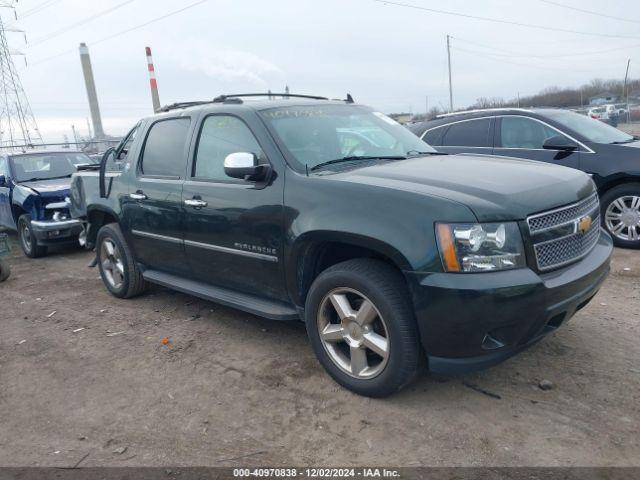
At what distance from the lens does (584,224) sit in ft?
10.5

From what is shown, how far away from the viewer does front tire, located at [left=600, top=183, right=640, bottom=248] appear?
618 centimetres

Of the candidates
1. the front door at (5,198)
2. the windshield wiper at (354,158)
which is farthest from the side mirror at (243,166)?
the front door at (5,198)

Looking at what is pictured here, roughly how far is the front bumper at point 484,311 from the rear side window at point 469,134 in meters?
4.52

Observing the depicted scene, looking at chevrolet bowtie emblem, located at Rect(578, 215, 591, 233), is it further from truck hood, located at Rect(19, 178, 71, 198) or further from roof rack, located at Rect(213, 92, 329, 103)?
truck hood, located at Rect(19, 178, 71, 198)

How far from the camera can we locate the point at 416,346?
9.64 feet

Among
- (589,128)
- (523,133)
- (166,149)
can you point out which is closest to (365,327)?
(166,149)

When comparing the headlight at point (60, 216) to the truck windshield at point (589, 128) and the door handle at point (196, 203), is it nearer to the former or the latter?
the door handle at point (196, 203)

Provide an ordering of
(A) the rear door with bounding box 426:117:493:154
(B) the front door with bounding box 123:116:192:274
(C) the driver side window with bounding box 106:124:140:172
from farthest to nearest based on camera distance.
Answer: (A) the rear door with bounding box 426:117:493:154 → (C) the driver side window with bounding box 106:124:140:172 → (B) the front door with bounding box 123:116:192:274

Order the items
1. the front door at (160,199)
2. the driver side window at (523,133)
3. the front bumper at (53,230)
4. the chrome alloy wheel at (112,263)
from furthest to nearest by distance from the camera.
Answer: the front bumper at (53,230) < the driver side window at (523,133) < the chrome alloy wheel at (112,263) < the front door at (160,199)

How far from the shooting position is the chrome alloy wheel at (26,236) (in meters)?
8.25

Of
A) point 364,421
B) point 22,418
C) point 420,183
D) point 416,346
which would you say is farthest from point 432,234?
point 22,418

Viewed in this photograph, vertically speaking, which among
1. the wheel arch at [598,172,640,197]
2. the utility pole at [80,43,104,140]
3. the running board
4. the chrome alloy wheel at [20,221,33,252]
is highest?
the utility pole at [80,43,104,140]

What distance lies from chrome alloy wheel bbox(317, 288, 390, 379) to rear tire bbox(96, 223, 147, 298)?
2.76m

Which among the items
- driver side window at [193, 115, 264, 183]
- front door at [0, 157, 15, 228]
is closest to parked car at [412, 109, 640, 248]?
driver side window at [193, 115, 264, 183]
